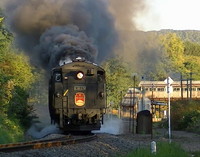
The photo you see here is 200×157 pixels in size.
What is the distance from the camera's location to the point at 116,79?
251 ft

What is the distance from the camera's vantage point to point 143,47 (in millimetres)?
44344

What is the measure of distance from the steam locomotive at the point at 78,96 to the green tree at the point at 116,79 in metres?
48.0

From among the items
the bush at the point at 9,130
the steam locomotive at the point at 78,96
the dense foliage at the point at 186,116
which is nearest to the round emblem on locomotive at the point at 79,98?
the steam locomotive at the point at 78,96

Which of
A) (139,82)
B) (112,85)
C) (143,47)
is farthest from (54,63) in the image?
(139,82)

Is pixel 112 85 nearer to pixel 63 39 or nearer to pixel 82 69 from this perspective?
pixel 63 39

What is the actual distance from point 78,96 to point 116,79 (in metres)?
54.3

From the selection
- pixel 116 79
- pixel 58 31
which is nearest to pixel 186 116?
pixel 58 31

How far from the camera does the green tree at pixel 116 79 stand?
7400 cm

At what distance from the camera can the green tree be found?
7400 centimetres

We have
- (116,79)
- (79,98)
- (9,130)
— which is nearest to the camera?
(79,98)

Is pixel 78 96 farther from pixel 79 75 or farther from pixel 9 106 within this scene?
pixel 9 106

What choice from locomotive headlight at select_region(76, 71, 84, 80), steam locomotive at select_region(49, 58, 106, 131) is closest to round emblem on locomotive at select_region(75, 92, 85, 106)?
steam locomotive at select_region(49, 58, 106, 131)

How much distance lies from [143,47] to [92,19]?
15312 mm

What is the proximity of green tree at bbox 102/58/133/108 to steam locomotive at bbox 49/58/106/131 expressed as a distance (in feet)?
157
